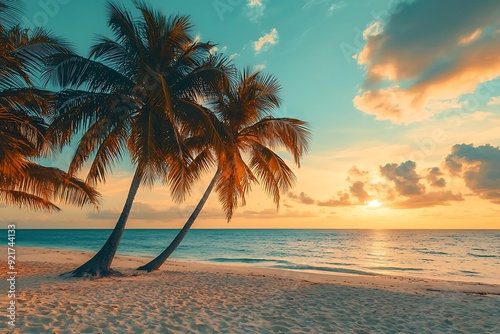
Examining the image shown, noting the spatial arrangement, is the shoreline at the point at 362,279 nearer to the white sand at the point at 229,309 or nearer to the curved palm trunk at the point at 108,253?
the curved palm trunk at the point at 108,253

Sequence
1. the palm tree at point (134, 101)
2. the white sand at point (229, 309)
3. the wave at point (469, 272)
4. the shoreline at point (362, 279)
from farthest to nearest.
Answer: the wave at point (469, 272)
the shoreline at point (362, 279)
the palm tree at point (134, 101)
the white sand at point (229, 309)

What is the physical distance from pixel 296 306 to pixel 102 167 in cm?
681

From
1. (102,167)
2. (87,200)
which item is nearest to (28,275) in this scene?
(87,200)

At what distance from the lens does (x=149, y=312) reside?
6320 millimetres

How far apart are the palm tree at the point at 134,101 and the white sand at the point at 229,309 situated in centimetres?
258

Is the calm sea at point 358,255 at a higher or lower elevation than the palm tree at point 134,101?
lower

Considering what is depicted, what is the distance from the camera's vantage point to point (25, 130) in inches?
392

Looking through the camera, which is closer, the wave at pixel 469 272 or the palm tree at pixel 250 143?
the palm tree at pixel 250 143

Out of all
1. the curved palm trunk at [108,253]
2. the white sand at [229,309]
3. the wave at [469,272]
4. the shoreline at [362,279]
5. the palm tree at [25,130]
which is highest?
the palm tree at [25,130]

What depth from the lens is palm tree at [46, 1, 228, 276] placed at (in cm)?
970

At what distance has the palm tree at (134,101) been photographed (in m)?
9.70

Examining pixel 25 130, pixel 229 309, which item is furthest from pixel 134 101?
pixel 229 309

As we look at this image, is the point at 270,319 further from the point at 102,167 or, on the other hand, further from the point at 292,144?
the point at 292,144

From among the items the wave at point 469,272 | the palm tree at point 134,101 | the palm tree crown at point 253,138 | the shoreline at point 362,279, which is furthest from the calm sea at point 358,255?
the palm tree at point 134,101
